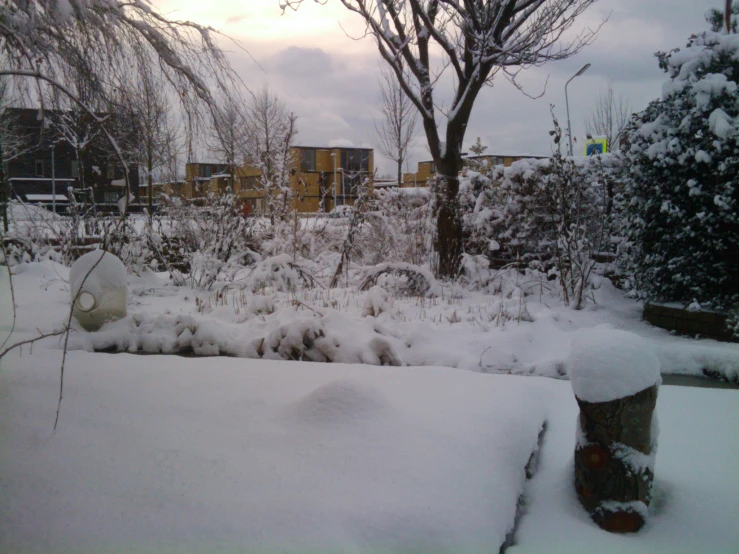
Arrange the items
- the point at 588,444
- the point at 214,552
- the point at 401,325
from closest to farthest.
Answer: the point at 214,552 < the point at 588,444 < the point at 401,325

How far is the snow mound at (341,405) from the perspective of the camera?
2223 mm

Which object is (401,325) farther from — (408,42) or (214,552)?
(408,42)

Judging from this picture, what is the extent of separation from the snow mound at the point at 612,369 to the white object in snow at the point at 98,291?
410 cm

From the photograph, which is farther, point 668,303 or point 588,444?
point 668,303

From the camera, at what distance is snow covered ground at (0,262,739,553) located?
5.21 ft

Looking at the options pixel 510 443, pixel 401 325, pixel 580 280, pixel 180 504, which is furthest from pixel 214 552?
pixel 580 280

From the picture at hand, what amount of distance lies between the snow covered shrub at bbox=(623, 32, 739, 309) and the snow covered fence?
370 centimetres

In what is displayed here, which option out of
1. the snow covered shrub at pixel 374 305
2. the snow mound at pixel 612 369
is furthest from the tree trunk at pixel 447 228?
the snow mound at pixel 612 369

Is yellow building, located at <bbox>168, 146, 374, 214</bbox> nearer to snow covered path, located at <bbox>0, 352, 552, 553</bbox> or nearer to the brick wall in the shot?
snow covered path, located at <bbox>0, 352, 552, 553</bbox>

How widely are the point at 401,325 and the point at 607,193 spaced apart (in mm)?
4299

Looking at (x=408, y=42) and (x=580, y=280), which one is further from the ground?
(x=408, y=42)

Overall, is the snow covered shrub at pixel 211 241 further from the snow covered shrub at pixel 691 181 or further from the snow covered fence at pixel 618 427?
the snow covered fence at pixel 618 427

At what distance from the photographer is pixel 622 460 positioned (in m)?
1.78

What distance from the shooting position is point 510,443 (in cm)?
216
